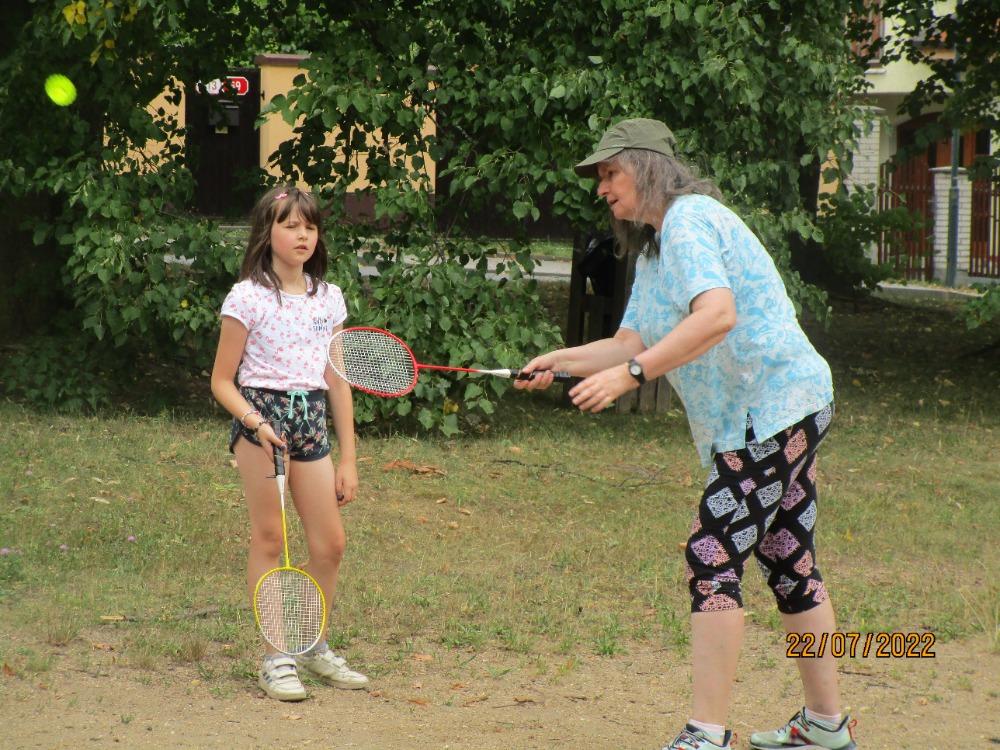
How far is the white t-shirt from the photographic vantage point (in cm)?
430

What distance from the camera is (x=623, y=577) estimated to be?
237 inches

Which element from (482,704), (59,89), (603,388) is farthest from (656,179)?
(59,89)

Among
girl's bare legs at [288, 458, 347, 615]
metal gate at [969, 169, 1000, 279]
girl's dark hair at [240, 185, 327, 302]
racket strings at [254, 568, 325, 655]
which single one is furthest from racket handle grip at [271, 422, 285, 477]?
metal gate at [969, 169, 1000, 279]

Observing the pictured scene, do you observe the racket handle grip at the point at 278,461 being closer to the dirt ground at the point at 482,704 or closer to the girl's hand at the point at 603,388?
the dirt ground at the point at 482,704

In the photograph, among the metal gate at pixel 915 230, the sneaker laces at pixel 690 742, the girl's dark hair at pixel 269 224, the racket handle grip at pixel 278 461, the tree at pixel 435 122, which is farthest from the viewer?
the metal gate at pixel 915 230

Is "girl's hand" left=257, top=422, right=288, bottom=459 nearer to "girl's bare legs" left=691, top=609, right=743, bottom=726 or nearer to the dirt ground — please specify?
the dirt ground

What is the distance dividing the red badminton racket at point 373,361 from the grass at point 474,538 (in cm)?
102

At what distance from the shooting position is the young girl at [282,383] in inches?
170

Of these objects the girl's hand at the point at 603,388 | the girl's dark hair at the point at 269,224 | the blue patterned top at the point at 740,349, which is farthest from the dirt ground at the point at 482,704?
the girl's dark hair at the point at 269,224

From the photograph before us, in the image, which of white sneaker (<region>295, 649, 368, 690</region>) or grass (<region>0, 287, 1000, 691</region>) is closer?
white sneaker (<region>295, 649, 368, 690</region>)

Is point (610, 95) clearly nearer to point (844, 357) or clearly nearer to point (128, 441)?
point (128, 441)

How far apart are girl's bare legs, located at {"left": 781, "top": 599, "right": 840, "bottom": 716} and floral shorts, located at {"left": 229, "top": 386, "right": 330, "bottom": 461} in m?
1.63

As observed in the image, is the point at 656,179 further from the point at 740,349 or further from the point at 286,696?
the point at 286,696

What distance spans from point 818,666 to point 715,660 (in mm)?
475
